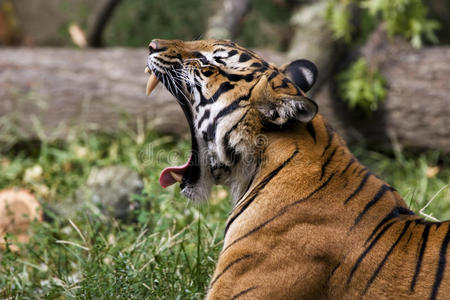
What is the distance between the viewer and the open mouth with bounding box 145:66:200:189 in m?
2.28

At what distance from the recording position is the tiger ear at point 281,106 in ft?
6.36

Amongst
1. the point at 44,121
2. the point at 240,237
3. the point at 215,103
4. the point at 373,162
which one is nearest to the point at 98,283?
the point at 240,237

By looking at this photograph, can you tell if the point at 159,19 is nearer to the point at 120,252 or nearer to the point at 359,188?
the point at 120,252

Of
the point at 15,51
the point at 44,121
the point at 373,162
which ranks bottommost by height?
the point at 373,162

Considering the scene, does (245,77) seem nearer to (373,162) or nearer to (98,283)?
(98,283)

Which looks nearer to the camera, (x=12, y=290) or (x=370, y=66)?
(x=12, y=290)

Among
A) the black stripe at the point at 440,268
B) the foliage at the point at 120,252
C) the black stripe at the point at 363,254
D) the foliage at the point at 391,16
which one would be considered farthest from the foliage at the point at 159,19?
the black stripe at the point at 440,268

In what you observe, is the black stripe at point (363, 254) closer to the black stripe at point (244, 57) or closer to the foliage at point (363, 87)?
the black stripe at point (244, 57)

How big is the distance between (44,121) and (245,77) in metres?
3.43

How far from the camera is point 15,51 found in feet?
17.6

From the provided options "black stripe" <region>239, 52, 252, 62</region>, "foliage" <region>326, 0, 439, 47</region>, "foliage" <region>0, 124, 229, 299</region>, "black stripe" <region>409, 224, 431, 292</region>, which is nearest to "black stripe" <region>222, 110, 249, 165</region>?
"black stripe" <region>239, 52, 252, 62</region>

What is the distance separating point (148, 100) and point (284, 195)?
3.30 metres

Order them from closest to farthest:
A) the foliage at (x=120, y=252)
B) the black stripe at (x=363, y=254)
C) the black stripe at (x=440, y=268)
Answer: the black stripe at (x=440, y=268), the black stripe at (x=363, y=254), the foliage at (x=120, y=252)

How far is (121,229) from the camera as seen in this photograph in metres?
3.40
